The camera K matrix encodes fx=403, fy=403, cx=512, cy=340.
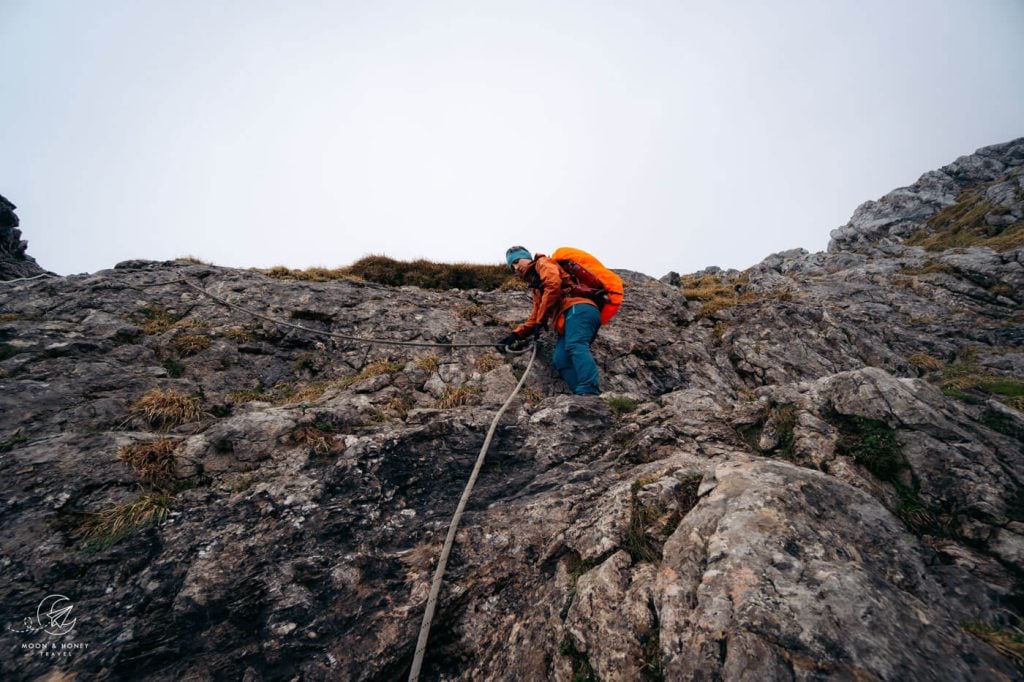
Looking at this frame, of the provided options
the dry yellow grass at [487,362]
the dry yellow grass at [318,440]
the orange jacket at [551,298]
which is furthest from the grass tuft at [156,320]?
the orange jacket at [551,298]

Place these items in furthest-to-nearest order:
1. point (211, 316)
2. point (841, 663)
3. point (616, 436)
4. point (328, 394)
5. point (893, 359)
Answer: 1. point (893, 359)
2. point (211, 316)
3. point (328, 394)
4. point (616, 436)
5. point (841, 663)

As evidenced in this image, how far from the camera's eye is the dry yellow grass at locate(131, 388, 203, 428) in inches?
233

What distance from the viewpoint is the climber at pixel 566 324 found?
7.81m

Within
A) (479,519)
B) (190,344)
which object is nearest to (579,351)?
(479,519)

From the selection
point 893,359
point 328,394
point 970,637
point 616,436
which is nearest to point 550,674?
point 970,637

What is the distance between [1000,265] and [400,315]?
2198cm

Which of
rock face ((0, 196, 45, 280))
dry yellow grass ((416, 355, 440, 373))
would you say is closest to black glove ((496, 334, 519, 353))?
dry yellow grass ((416, 355, 440, 373))

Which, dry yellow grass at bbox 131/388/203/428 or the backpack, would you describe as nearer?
dry yellow grass at bbox 131/388/203/428

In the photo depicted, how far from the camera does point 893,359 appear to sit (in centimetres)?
1052

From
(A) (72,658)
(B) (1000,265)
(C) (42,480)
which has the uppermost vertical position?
(B) (1000,265)

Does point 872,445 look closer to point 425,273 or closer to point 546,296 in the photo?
point 546,296

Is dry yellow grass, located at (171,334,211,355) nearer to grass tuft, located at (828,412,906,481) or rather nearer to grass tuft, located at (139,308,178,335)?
grass tuft, located at (139,308,178,335)

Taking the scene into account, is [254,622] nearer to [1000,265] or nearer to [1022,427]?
[1022,427]

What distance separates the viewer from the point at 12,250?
573 inches
